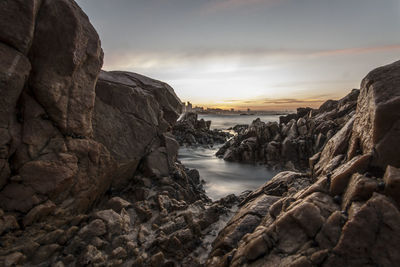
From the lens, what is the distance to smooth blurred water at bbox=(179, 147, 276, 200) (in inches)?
644

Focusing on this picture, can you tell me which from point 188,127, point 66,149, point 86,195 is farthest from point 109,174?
point 188,127

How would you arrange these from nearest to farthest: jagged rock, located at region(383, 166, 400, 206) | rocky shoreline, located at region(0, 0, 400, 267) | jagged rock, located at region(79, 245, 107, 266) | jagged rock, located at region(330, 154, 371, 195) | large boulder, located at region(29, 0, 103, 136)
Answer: jagged rock, located at region(383, 166, 400, 206), rocky shoreline, located at region(0, 0, 400, 267), jagged rock, located at region(330, 154, 371, 195), jagged rock, located at region(79, 245, 107, 266), large boulder, located at region(29, 0, 103, 136)

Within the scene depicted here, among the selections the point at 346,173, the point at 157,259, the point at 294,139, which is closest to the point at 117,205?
the point at 157,259

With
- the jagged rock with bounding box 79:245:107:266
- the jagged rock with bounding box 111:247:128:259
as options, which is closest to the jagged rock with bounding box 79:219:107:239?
the jagged rock with bounding box 79:245:107:266

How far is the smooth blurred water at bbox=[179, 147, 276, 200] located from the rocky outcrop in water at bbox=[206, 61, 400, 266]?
905 cm

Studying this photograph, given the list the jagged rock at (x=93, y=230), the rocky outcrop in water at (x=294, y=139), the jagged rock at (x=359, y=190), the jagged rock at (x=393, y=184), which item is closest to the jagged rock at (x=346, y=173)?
the jagged rock at (x=359, y=190)

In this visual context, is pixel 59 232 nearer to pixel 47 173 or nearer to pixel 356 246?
pixel 47 173

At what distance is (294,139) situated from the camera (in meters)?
23.5

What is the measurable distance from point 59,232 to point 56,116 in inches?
155

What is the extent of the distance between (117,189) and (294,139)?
1994 centimetres

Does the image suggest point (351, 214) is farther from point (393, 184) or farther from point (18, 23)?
point (18, 23)

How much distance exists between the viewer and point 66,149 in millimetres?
7496

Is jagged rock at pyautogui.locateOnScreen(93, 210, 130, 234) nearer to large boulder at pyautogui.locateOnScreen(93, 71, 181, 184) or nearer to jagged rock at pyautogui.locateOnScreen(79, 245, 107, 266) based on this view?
jagged rock at pyautogui.locateOnScreen(79, 245, 107, 266)

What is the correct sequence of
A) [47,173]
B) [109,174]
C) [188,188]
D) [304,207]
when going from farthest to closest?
[188,188]
[109,174]
[47,173]
[304,207]
